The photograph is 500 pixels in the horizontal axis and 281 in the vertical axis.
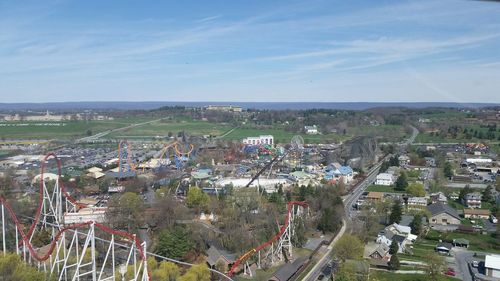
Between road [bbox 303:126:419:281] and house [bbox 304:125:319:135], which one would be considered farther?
house [bbox 304:125:319:135]

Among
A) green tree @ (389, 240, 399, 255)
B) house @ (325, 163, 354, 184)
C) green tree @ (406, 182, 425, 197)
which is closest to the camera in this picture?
green tree @ (389, 240, 399, 255)

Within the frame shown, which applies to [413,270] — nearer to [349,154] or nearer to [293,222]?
[293,222]

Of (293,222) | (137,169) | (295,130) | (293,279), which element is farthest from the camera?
(295,130)

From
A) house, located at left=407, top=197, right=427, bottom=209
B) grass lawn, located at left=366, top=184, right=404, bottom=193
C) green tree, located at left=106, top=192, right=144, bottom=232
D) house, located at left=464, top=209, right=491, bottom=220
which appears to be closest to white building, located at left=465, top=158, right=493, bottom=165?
grass lawn, located at left=366, top=184, right=404, bottom=193

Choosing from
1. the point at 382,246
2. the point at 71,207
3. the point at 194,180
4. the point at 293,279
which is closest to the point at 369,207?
the point at 382,246

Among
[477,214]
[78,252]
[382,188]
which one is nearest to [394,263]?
[477,214]

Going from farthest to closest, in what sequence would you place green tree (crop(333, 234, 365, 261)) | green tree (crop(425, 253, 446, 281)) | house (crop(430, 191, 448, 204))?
house (crop(430, 191, 448, 204)) → green tree (crop(333, 234, 365, 261)) → green tree (crop(425, 253, 446, 281))

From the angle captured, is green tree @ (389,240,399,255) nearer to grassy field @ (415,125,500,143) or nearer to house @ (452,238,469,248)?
house @ (452,238,469,248)

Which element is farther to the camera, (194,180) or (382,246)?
(194,180)
